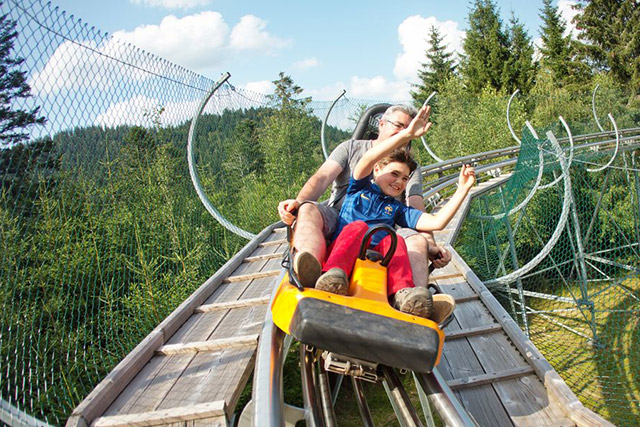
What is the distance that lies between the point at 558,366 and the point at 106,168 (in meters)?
7.38

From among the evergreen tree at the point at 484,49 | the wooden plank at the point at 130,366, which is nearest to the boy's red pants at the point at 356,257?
the wooden plank at the point at 130,366

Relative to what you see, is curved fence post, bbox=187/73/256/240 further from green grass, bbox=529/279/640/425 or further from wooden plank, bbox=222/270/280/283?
green grass, bbox=529/279/640/425

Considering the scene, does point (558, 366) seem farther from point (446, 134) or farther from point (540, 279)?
point (446, 134)

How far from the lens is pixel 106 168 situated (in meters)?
3.03

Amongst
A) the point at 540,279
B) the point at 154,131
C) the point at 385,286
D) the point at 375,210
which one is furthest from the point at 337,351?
the point at 540,279

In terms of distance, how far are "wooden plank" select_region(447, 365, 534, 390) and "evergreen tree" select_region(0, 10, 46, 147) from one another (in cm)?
220

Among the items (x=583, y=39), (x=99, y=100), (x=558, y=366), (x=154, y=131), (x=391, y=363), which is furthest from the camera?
(x=583, y=39)

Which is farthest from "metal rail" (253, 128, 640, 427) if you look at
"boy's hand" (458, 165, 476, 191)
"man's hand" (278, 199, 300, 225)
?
A: "boy's hand" (458, 165, 476, 191)

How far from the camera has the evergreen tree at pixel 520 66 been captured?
26875mm

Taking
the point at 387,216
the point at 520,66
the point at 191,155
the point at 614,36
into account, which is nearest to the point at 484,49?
the point at 520,66

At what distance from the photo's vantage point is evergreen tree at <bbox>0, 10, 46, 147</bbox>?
2104mm

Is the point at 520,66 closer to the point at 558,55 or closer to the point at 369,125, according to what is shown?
the point at 558,55

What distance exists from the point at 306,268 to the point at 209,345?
32.2 inches

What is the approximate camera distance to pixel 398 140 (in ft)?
6.24
